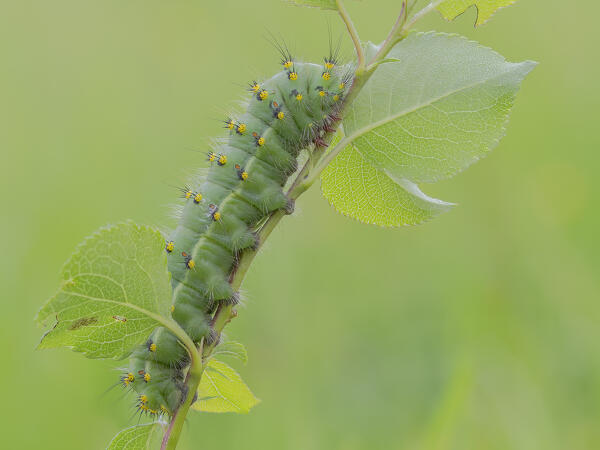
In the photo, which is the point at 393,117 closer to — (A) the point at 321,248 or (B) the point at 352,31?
(B) the point at 352,31

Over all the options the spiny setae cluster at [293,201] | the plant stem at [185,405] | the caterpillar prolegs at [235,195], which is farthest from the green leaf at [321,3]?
the plant stem at [185,405]

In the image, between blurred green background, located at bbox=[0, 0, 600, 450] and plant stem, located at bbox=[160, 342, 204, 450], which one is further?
blurred green background, located at bbox=[0, 0, 600, 450]

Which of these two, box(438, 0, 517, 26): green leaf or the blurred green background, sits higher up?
box(438, 0, 517, 26): green leaf

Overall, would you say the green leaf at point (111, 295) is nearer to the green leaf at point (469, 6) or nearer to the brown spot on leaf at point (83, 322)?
the brown spot on leaf at point (83, 322)

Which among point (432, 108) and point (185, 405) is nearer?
point (185, 405)

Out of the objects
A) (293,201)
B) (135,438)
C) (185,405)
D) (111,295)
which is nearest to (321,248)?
(293,201)

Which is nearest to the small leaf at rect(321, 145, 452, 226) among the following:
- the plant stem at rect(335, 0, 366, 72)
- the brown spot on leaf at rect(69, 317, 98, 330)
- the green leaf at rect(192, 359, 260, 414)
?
the plant stem at rect(335, 0, 366, 72)

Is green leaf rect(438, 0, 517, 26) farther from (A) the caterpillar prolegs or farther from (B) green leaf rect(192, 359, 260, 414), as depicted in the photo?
(B) green leaf rect(192, 359, 260, 414)
